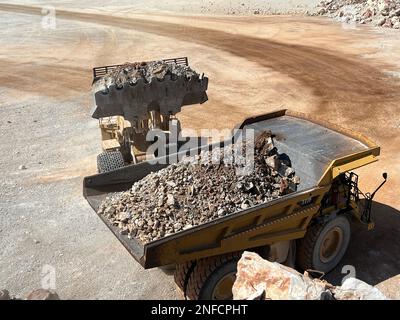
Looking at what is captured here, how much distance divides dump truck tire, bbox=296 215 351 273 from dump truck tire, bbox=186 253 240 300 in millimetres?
1451

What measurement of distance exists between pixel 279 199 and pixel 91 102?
39.9 ft

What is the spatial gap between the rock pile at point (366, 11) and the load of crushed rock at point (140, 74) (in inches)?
723

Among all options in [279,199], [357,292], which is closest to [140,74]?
[279,199]

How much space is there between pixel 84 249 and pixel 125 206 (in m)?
2.05

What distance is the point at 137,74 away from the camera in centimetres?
958

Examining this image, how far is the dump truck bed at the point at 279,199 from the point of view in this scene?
19.1 ft

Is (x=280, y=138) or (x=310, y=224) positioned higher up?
(x=280, y=138)

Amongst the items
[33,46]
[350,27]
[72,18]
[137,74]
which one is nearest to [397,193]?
[137,74]

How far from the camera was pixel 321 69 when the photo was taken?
19.2 metres

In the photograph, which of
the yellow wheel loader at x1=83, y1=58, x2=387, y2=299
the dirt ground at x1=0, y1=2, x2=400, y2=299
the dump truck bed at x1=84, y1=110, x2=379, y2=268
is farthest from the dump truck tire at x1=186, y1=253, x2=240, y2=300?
the dirt ground at x1=0, y1=2, x2=400, y2=299

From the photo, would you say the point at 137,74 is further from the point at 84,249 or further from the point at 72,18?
the point at 72,18

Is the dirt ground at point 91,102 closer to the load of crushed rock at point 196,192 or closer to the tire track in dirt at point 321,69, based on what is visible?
the tire track in dirt at point 321,69

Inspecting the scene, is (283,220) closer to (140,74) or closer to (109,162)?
(109,162)

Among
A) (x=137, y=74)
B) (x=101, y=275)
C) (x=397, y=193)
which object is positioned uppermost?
(x=137, y=74)
